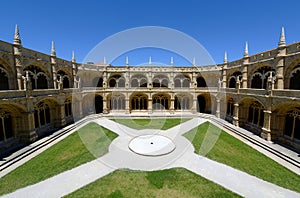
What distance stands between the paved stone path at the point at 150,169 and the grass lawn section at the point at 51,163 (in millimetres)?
735

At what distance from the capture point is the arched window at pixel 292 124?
47.8 feet

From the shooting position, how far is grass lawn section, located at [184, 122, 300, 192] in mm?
9899

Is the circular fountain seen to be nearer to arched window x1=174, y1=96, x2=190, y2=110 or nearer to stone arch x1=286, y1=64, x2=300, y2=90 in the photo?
stone arch x1=286, y1=64, x2=300, y2=90

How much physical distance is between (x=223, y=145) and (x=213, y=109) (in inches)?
645

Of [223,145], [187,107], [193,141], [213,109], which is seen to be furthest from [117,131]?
[213,109]

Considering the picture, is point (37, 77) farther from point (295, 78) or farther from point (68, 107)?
point (295, 78)

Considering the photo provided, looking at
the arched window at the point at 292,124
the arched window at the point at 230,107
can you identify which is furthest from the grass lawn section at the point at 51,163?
the arched window at the point at 230,107

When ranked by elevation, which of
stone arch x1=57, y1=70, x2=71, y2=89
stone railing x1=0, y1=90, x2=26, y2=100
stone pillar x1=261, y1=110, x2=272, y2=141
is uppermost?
stone arch x1=57, y1=70, x2=71, y2=89

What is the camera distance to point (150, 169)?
10.9 m

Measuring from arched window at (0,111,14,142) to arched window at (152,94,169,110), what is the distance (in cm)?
2335

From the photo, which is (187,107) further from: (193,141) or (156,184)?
(156,184)

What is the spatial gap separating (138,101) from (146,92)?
3.28 m

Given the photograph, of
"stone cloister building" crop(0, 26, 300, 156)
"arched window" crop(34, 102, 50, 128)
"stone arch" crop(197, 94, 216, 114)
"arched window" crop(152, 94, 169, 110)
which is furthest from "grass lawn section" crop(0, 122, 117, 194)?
"stone arch" crop(197, 94, 216, 114)

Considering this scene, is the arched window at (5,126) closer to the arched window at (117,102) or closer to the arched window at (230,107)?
the arched window at (117,102)
